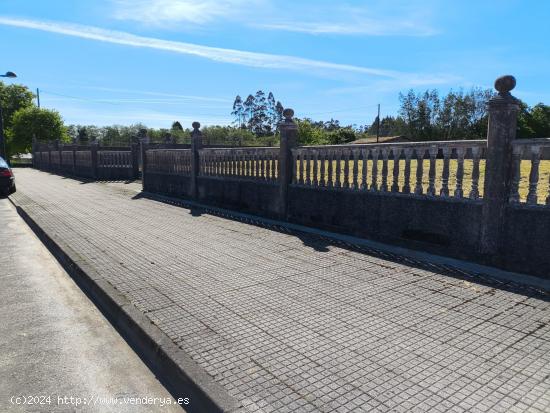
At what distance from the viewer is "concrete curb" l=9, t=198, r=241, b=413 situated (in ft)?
9.05

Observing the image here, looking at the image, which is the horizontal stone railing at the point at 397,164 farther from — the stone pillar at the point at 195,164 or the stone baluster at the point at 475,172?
the stone pillar at the point at 195,164

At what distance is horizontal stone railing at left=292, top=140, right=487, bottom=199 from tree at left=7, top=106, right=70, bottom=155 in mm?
42394

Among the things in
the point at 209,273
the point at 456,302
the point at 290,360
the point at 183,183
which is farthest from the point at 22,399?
the point at 183,183

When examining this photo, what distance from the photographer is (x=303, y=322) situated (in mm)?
3871

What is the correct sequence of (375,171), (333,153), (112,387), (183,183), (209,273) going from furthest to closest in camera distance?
(183,183), (333,153), (375,171), (209,273), (112,387)

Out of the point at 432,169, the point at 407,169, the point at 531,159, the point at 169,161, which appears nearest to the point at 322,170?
the point at 407,169

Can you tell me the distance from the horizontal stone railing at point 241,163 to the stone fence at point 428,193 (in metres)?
0.04

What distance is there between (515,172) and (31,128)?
155 feet

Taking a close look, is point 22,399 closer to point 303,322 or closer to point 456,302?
point 303,322

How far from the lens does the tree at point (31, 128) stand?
4234 centimetres

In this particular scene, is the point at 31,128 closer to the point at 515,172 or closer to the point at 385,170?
the point at 385,170

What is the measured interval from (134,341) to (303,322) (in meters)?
1.61

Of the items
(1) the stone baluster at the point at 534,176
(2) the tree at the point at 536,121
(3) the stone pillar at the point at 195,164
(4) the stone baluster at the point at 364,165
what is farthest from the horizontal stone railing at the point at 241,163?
(2) the tree at the point at 536,121

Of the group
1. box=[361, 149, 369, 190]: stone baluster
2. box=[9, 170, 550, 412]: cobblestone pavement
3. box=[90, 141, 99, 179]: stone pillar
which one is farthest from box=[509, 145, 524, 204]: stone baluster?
box=[90, 141, 99, 179]: stone pillar
